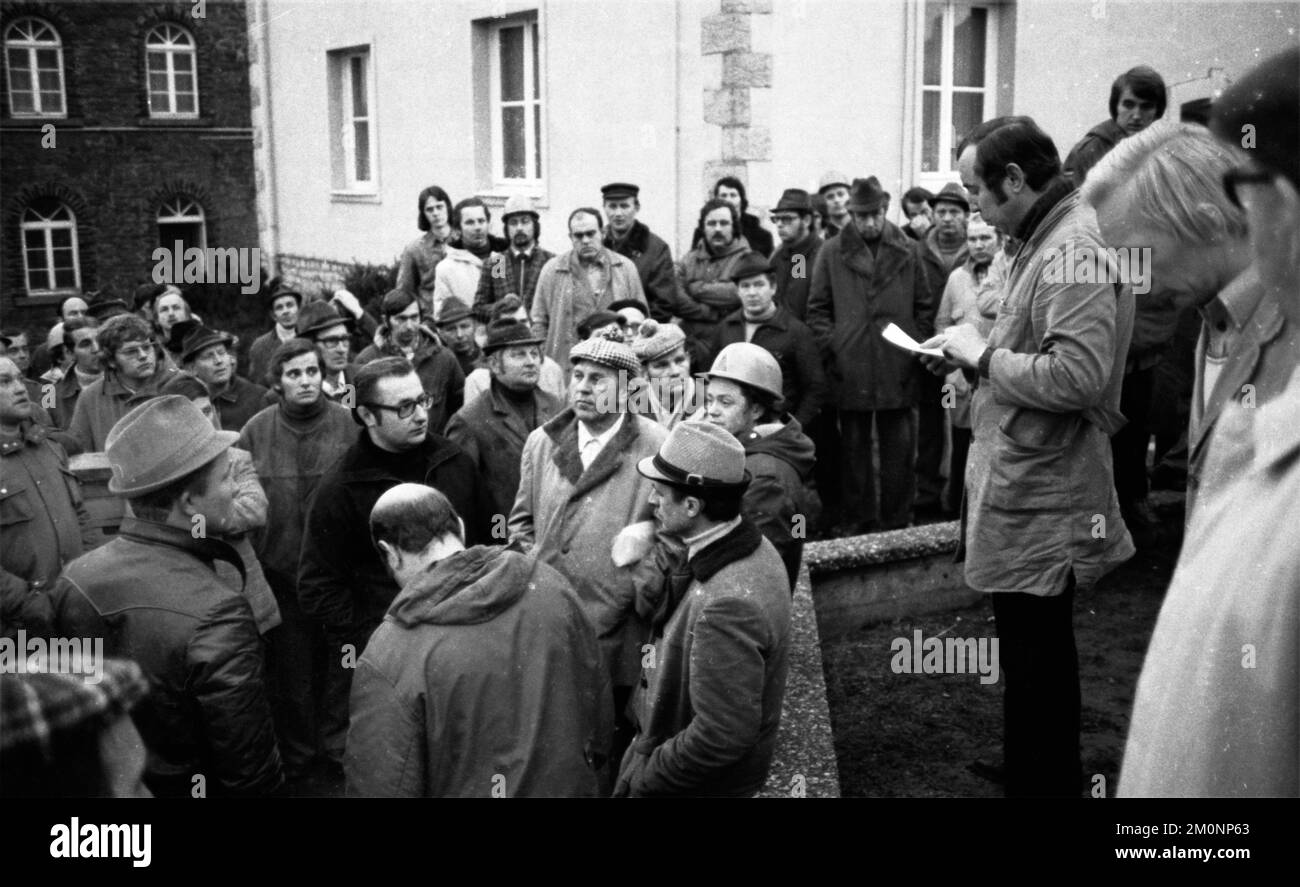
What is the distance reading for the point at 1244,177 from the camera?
4.42 ft

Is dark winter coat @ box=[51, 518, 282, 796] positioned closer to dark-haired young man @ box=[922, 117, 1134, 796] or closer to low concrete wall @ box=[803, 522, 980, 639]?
dark-haired young man @ box=[922, 117, 1134, 796]

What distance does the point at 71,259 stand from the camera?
26.8 m

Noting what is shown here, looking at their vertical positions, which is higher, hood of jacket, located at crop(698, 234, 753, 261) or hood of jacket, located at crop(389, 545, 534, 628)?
hood of jacket, located at crop(698, 234, 753, 261)

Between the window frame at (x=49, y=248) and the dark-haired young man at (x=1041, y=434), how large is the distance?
25802 millimetres

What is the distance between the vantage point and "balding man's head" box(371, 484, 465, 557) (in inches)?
135

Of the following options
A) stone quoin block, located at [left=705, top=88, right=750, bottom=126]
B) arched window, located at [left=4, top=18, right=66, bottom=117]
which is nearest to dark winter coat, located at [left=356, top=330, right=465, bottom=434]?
stone quoin block, located at [left=705, top=88, right=750, bottom=126]

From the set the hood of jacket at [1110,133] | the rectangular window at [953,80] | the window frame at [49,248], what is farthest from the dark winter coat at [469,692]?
the window frame at [49,248]

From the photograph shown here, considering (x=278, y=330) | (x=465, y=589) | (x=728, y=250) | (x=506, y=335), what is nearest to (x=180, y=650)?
(x=465, y=589)

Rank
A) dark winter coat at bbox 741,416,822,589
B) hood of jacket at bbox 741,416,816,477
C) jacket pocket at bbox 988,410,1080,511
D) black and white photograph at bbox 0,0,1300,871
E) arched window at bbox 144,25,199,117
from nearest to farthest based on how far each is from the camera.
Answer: black and white photograph at bbox 0,0,1300,871, jacket pocket at bbox 988,410,1080,511, dark winter coat at bbox 741,416,822,589, hood of jacket at bbox 741,416,816,477, arched window at bbox 144,25,199,117

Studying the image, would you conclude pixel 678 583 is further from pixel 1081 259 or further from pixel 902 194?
pixel 902 194

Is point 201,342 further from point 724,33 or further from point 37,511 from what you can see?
point 724,33

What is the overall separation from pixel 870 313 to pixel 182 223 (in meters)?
22.7

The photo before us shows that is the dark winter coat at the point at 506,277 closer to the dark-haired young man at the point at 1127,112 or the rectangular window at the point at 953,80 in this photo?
the dark-haired young man at the point at 1127,112

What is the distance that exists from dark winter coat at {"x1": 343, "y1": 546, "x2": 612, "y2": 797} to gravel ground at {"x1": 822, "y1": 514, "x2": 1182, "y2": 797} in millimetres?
1880
